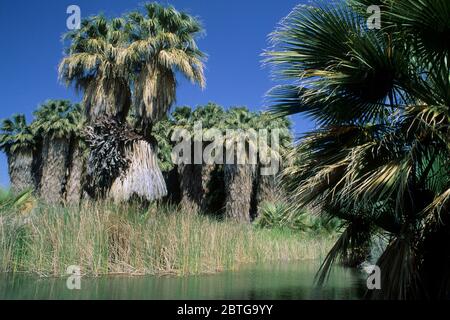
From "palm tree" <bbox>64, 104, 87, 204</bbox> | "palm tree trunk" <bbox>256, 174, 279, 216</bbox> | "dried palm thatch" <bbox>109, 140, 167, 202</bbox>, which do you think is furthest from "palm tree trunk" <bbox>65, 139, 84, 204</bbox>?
"dried palm thatch" <bbox>109, 140, 167, 202</bbox>

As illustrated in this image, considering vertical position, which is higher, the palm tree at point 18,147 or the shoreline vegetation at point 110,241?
the palm tree at point 18,147

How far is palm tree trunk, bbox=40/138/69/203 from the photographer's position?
26297mm

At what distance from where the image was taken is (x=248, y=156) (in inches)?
969

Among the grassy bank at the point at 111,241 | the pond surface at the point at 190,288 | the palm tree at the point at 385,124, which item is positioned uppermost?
the palm tree at the point at 385,124

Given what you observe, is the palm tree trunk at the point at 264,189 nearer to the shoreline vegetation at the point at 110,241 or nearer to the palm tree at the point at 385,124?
the shoreline vegetation at the point at 110,241

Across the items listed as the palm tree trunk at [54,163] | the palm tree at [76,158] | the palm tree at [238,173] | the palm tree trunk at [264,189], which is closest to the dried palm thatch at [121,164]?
the palm tree at [238,173]

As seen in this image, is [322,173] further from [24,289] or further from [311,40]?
[24,289]

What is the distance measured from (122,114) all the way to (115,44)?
2.65 meters

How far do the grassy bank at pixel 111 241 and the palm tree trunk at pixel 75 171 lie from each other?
1524cm

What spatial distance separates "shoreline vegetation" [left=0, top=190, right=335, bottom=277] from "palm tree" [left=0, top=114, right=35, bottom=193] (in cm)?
1667

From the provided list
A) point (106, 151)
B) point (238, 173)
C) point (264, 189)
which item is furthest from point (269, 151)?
point (106, 151)

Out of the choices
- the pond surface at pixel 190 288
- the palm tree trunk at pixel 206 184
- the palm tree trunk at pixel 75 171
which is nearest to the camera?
the pond surface at pixel 190 288

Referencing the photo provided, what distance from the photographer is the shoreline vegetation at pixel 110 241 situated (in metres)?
10.4

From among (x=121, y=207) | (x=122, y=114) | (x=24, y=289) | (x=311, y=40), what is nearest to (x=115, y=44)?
(x=122, y=114)
